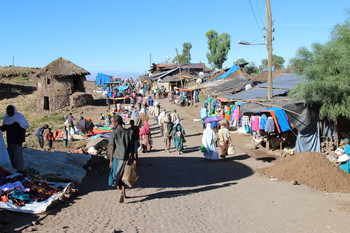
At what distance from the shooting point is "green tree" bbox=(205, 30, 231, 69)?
73.0 metres

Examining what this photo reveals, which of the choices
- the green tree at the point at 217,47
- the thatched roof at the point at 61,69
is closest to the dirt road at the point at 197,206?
the thatched roof at the point at 61,69

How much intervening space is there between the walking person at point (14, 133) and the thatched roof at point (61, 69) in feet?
82.2

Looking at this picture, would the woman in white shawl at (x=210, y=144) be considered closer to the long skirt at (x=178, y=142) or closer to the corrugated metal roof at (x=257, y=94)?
the long skirt at (x=178, y=142)

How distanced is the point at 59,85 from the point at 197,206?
2790cm

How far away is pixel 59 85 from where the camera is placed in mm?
31844

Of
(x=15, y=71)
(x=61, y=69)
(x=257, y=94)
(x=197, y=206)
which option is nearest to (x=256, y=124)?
(x=257, y=94)

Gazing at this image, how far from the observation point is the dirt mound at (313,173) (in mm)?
9039

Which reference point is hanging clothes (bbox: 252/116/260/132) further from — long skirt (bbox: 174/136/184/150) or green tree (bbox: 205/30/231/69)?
green tree (bbox: 205/30/231/69)

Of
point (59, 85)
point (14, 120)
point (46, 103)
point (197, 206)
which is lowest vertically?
point (197, 206)

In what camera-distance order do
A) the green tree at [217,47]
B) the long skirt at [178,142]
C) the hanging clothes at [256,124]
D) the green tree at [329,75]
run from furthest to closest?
the green tree at [217,47], the hanging clothes at [256,124], the long skirt at [178,142], the green tree at [329,75]

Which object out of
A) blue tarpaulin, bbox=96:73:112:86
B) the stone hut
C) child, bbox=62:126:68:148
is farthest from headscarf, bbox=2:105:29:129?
blue tarpaulin, bbox=96:73:112:86

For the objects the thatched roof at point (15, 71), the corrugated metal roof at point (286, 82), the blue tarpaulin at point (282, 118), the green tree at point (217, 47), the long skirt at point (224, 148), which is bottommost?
the long skirt at point (224, 148)

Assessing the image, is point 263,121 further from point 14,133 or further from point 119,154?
point 14,133

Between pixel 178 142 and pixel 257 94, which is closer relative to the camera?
pixel 178 142
